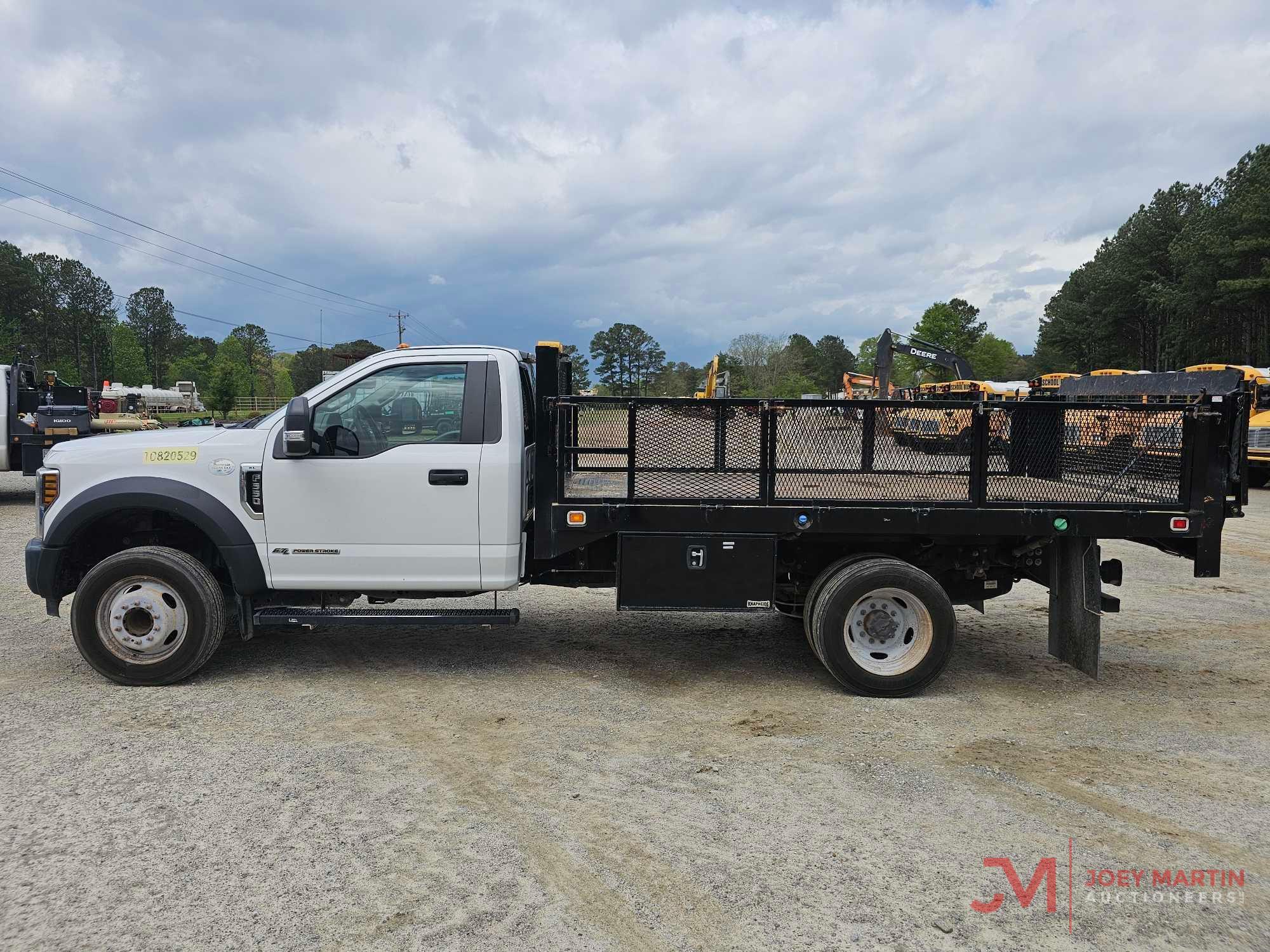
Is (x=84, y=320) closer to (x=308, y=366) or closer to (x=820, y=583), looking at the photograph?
(x=308, y=366)

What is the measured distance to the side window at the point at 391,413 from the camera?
537cm

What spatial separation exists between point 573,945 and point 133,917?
1.56 metres

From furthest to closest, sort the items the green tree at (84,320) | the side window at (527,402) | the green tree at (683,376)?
the green tree at (84,320), the green tree at (683,376), the side window at (527,402)

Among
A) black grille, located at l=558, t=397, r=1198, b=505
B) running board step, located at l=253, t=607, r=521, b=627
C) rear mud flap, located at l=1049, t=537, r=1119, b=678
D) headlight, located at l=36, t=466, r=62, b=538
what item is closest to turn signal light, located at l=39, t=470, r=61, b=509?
headlight, located at l=36, t=466, r=62, b=538

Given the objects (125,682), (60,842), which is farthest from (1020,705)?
(125,682)

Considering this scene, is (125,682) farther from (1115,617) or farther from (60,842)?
(1115,617)

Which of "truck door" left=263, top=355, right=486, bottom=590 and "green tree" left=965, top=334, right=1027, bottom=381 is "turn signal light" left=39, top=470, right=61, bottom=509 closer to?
"truck door" left=263, top=355, right=486, bottom=590

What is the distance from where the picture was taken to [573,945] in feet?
9.45

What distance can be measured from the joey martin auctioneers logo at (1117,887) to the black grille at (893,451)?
2.37 m

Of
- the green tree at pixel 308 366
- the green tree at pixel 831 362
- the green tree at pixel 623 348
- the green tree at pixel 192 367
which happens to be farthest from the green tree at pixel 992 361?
the green tree at pixel 192 367

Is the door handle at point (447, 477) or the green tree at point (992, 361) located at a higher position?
the green tree at point (992, 361)

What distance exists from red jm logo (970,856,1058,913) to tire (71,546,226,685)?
4.51 m

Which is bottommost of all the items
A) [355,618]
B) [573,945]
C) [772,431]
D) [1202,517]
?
[573,945]

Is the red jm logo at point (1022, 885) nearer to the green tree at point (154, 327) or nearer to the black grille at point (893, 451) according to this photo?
the black grille at point (893, 451)
